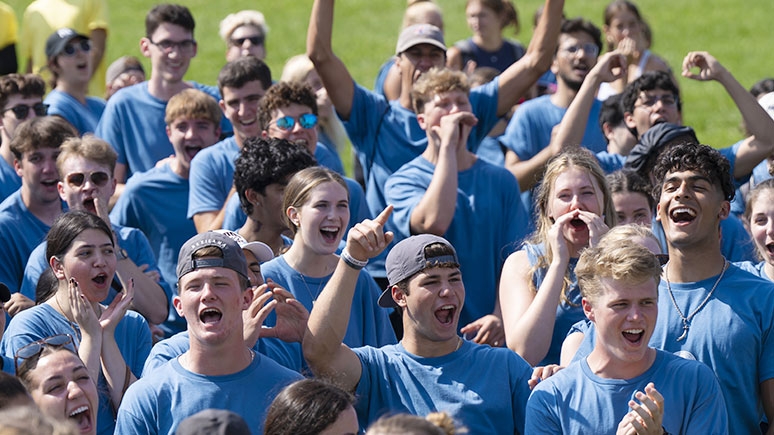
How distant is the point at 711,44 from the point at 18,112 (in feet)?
51.3

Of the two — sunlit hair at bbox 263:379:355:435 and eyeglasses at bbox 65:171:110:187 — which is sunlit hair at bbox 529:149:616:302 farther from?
eyeglasses at bbox 65:171:110:187

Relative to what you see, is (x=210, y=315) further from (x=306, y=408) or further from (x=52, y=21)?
(x=52, y=21)

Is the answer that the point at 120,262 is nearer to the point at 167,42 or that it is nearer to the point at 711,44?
the point at 167,42

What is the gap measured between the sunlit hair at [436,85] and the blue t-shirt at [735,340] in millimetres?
2399

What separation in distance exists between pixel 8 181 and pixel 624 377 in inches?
180

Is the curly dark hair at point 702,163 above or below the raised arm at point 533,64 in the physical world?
below

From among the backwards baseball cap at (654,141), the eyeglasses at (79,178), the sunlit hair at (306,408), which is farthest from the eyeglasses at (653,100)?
the sunlit hair at (306,408)

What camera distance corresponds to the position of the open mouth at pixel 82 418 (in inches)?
199

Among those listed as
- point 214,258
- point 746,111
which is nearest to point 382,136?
point 746,111

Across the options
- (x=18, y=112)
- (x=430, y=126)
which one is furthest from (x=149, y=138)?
(x=430, y=126)

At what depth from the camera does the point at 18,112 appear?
28.0ft

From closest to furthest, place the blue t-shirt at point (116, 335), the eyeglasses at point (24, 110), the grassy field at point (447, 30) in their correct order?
the blue t-shirt at point (116, 335)
the eyeglasses at point (24, 110)
the grassy field at point (447, 30)

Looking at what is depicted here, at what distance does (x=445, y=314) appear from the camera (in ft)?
18.0

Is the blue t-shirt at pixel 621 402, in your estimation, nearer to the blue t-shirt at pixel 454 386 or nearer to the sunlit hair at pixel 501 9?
the blue t-shirt at pixel 454 386
